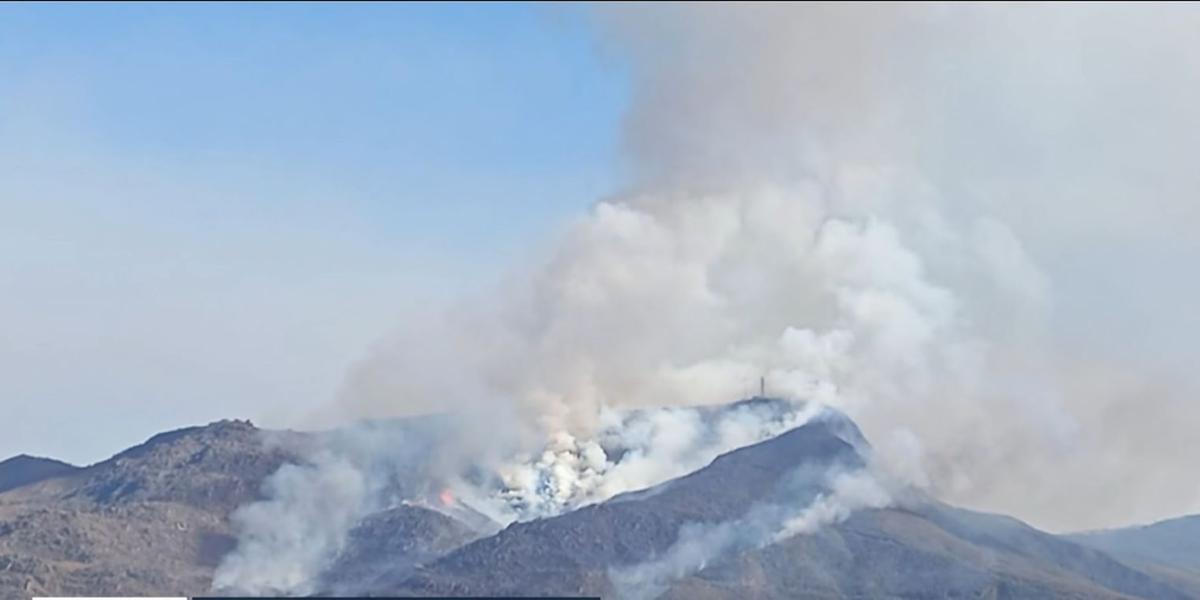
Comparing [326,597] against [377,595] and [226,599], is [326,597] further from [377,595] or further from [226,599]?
[226,599]

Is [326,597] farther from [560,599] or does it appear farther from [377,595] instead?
[560,599]

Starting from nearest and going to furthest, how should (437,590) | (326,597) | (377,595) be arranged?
(326,597), (377,595), (437,590)

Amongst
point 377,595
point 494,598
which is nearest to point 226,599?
point 377,595

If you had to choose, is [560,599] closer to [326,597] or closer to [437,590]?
[437,590]

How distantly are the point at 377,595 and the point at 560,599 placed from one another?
753 inches

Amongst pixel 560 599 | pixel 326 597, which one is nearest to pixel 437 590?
pixel 560 599

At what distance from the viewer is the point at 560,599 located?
608ft

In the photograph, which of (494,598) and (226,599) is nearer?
(494,598)

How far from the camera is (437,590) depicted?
190000 millimetres

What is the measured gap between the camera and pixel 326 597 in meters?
163

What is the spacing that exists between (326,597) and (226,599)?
25011 millimetres

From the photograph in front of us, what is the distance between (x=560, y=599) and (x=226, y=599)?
106 feet

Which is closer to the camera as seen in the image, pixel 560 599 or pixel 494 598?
pixel 494 598

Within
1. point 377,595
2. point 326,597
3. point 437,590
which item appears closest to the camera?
point 326,597
